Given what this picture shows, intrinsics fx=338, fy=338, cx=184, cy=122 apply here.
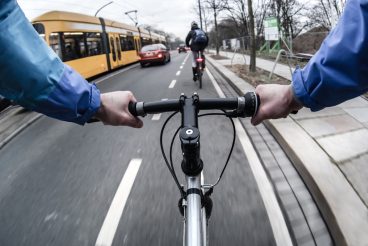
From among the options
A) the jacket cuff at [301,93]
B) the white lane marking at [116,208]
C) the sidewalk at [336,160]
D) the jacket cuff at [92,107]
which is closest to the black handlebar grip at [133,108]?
the jacket cuff at [92,107]

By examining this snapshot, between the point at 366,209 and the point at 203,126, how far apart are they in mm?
3657

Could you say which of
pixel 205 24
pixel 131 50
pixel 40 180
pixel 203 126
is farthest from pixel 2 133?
pixel 205 24

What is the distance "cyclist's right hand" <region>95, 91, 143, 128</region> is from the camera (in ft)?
4.42

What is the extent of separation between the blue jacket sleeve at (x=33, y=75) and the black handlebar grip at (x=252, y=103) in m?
0.62

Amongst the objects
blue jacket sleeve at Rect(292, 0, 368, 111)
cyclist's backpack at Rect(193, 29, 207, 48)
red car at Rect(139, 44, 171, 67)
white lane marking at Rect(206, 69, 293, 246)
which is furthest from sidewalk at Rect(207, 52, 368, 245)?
red car at Rect(139, 44, 171, 67)

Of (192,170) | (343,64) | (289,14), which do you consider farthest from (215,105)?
(289,14)

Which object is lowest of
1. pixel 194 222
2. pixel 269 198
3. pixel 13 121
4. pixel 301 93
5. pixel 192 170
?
pixel 13 121

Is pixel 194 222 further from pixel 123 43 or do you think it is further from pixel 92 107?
Answer: pixel 123 43

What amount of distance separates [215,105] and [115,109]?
412 millimetres

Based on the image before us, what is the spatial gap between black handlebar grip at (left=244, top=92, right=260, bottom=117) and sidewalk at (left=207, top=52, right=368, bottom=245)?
1649 millimetres

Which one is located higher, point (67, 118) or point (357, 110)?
point (67, 118)

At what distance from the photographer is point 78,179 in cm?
416

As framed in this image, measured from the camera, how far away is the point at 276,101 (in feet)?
4.28

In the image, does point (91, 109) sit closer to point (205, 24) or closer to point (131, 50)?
point (131, 50)
